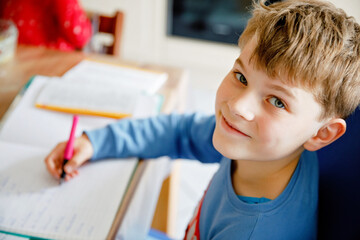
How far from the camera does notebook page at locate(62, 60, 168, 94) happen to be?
97 centimetres

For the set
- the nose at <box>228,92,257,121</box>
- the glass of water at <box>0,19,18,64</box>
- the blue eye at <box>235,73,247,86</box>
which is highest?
the blue eye at <box>235,73,247,86</box>

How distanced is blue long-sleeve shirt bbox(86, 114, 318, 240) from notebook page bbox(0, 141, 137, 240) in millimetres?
55

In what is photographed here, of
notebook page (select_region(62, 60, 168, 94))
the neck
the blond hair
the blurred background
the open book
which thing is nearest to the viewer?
the blond hair

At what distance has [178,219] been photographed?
161 centimetres

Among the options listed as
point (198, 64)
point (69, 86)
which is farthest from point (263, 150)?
point (198, 64)

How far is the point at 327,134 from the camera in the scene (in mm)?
566

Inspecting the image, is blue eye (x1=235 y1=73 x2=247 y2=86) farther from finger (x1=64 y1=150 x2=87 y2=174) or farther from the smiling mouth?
finger (x1=64 y1=150 x2=87 y2=174)

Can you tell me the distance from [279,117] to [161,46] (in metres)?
2.15

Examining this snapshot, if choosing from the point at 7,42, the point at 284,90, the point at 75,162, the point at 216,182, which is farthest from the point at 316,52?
the point at 7,42

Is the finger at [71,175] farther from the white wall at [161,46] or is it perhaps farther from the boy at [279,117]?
the white wall at [161,46]

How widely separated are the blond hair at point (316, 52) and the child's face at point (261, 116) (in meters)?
0.02

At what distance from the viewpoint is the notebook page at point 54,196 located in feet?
1.89

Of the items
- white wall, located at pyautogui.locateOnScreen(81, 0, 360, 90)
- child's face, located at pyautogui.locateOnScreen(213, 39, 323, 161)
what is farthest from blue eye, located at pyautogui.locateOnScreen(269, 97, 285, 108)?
white wall, located at pyautogui.locateOnScreen(81, 0, 360, 90)

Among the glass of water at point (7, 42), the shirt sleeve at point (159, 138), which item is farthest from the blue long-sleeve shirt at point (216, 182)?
the glass of water at point (7, 42)
